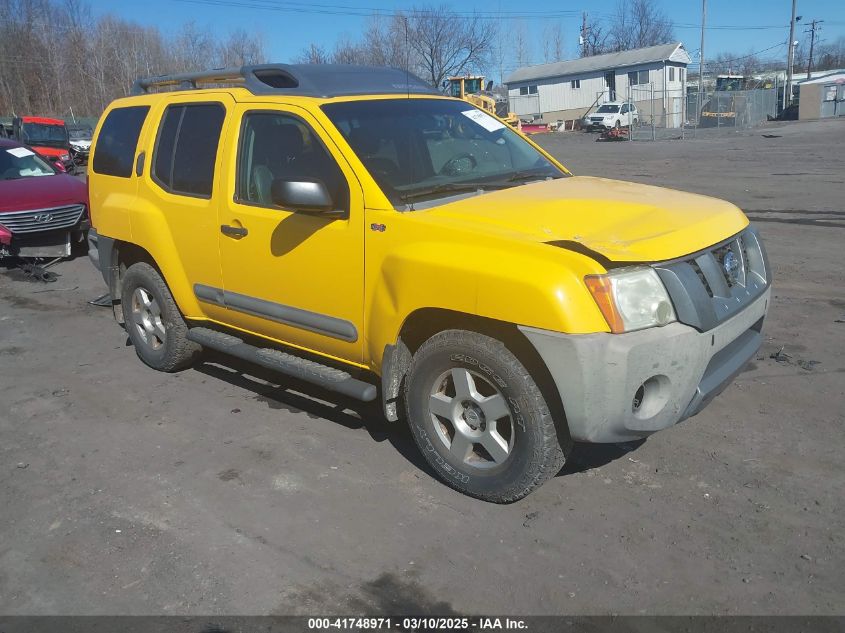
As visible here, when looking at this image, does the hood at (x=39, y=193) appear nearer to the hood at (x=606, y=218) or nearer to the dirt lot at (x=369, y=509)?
the dirt lot at (x=369, y=509)

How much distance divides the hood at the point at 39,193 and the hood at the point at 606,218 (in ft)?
26.5

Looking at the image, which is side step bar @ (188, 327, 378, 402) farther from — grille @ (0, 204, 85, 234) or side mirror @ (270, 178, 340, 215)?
grille @ (0, 204, 85, 234)

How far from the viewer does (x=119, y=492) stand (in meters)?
4.07

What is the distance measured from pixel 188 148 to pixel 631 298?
337cm

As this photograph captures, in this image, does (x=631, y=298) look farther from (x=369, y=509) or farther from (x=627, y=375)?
(x=369, y=509)

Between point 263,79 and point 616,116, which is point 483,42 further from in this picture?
point 263,79

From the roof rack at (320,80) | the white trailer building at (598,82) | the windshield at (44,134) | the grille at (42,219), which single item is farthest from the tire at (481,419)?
the white trailer building at (598,82)

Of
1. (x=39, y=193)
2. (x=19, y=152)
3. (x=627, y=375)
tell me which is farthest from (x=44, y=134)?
(x=627, y=375)

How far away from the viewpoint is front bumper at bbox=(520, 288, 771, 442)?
3.16 m

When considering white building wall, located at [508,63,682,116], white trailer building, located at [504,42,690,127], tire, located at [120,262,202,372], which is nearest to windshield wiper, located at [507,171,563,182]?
tire, located at [120,262,202,372]

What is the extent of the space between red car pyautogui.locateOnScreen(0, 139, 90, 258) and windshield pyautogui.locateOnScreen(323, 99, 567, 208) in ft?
23.6

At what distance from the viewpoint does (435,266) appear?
3578 millimetres

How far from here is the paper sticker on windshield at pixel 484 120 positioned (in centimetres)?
495

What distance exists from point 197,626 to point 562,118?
2309 inches
